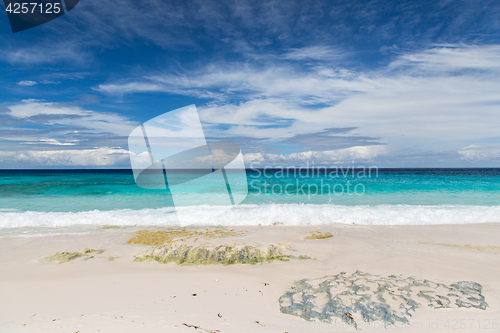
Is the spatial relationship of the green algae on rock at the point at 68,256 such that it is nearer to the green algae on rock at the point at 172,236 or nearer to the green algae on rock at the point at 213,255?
the green algae on rock at the point at 172,236

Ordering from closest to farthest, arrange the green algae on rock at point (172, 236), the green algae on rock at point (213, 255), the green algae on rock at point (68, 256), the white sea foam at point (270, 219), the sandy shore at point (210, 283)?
the sandy shore at point (210, 283), the green algae on rock at point (213, 255), the green algae on rock at point (68, 256), the green algae on rock at point (172, 236), the white sea foam at point (270, 219)

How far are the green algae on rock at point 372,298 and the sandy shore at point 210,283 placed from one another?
9cm

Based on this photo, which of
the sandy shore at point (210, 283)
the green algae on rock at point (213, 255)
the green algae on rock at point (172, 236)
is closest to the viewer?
the sandy shore at point (210, 283)

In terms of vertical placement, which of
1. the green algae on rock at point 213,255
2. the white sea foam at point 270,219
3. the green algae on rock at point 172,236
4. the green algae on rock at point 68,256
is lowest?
the white sea foam at point 270,219

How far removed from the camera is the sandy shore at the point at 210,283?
2871 millimetres

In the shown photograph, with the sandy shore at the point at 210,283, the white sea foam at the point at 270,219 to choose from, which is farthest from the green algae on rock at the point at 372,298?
the white sea foam at the point at 270,219

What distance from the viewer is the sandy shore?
2871mm

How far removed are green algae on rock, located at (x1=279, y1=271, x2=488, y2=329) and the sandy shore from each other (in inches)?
3.5

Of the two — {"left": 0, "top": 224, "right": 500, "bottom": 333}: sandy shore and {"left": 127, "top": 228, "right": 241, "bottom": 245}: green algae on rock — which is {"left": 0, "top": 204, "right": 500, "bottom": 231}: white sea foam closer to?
{"left": 127, "top": 228, "right": 241, "bottom": 245}: green algae on rock

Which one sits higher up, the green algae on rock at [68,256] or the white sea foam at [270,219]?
the green algae on rock at [68,256]

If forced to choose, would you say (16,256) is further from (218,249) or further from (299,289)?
(299,289)

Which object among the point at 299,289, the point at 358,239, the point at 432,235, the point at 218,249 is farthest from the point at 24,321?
the point at 432,235

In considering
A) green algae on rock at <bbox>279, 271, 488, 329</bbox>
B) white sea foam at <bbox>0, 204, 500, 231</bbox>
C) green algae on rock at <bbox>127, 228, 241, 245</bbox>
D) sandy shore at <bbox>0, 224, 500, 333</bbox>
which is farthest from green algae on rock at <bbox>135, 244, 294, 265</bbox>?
white sea foam at <bbox>0, 204, 500, 231</bbox>

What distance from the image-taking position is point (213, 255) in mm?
5039
